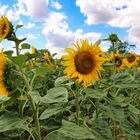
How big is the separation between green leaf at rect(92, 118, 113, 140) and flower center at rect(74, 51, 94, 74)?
324 mm

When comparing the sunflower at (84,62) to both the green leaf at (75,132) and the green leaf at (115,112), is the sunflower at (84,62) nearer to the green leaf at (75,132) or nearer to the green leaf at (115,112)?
the green leaf at (115,112)

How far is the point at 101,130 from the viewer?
2467 mm

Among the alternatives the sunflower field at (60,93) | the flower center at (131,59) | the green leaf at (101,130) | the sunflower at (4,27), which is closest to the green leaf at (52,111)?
the sunflower field at (60,93)

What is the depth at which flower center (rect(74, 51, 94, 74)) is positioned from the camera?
8.26ft

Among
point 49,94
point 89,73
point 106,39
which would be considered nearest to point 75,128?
point 49,94

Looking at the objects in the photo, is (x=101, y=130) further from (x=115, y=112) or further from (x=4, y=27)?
(x=4, y=27)

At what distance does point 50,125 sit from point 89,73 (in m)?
0.42

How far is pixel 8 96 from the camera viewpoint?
2.15 meters

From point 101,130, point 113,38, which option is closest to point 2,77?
point 101,130

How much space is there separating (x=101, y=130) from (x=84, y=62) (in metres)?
0.43

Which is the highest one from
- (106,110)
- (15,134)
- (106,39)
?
(106,39)

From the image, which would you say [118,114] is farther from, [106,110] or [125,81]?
[125,81]

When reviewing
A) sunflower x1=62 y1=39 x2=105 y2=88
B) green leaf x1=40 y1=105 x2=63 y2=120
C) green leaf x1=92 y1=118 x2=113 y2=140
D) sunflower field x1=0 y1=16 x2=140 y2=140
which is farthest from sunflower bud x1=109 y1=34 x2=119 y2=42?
green leaf x1=40 y1=105 x2=63 y2=120

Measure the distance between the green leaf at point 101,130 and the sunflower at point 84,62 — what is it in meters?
0.24
